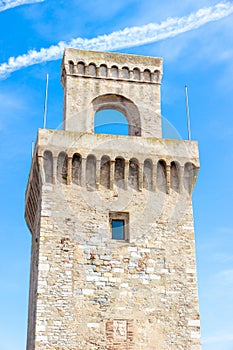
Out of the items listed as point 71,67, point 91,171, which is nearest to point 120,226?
point 91,171

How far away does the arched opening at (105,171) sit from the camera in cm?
1952

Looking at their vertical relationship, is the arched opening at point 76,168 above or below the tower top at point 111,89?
below

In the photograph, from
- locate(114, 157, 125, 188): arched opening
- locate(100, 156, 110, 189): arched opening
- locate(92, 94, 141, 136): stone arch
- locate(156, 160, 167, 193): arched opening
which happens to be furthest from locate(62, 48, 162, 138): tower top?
locate(114, 157, 125, 188): arched opening

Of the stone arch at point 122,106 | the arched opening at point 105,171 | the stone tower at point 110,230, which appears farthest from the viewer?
the stone arch at point 122,106

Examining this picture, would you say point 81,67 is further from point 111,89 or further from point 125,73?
point 125,73

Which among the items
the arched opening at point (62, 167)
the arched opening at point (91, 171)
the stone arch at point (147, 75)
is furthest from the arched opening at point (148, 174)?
the stone arch at point (147, 75)

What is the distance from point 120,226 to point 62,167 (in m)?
2.70

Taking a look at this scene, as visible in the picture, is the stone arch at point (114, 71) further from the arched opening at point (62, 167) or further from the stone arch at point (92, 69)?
the arched opening at point (62, 167)

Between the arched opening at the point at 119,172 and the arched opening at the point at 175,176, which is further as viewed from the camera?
the arched opening at the point at 175,176

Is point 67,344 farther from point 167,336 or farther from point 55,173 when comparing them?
point 55,173

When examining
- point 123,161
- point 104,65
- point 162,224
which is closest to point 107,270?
point 162,224

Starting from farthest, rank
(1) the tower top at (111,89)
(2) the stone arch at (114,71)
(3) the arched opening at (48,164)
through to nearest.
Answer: (2) the stone arch at (114,71), (1) the tower top at (111,89), (3) the arched opening at (48,164)

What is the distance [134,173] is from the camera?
19.9m

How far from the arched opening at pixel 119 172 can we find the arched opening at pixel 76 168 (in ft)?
3.97
